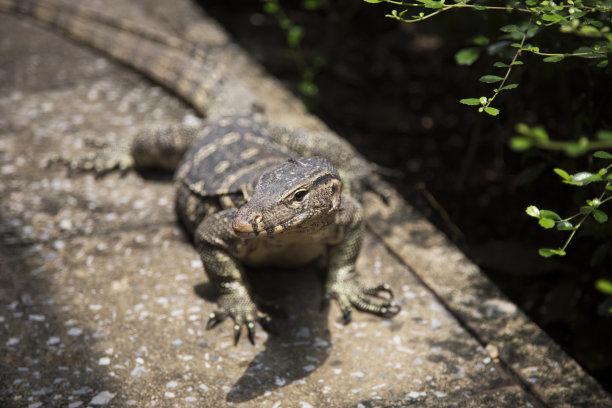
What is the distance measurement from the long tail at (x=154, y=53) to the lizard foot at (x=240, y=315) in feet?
6.57

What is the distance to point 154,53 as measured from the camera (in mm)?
6105

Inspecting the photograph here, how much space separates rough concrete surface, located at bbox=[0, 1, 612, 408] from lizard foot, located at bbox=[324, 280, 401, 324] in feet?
0.22

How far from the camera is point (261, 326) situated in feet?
11.9

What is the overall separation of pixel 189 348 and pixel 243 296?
44 centimetres

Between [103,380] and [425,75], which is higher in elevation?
[425,75]

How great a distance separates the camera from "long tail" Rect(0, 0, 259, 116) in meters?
5.44

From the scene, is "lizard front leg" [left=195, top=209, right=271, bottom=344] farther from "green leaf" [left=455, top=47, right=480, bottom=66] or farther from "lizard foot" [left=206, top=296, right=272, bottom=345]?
"green leaf" [left=455, top=47, right=480, bottom=66]

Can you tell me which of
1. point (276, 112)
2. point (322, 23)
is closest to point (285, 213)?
point (276, 112)

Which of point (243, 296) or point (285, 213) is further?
point (243, 296)

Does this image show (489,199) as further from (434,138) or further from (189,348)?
(189,348)

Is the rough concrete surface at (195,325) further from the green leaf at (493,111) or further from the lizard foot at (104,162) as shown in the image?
the green leaf at (493,111)

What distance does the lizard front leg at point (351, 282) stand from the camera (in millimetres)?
3748

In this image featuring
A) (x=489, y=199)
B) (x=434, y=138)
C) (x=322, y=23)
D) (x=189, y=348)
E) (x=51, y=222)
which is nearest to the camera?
(x=189, y=348)

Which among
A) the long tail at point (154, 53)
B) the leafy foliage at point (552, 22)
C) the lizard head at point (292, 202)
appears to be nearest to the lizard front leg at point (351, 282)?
the lizard head at point (292, 202)
